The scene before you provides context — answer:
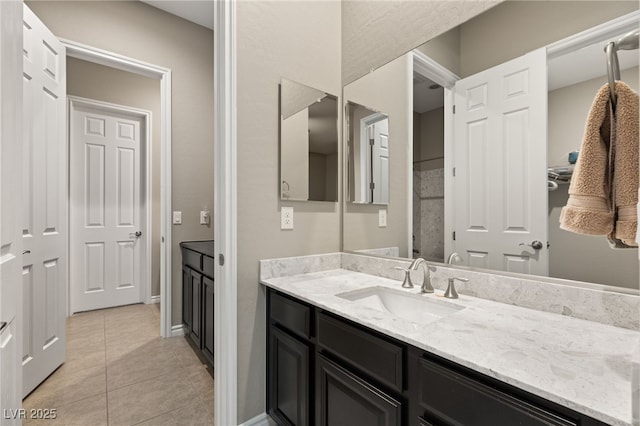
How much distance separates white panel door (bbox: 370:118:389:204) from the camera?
5.51ft

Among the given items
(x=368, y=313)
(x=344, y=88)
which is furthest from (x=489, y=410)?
(x=344, y=88)

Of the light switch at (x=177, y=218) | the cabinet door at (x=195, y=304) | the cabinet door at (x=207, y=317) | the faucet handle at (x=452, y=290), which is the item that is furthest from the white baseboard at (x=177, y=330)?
the faucet handle at (x=452, y=290)

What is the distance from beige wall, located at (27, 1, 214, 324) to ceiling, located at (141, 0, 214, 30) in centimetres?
6

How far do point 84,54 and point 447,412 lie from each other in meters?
3.31

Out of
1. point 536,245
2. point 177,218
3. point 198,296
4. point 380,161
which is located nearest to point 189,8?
point 177,218

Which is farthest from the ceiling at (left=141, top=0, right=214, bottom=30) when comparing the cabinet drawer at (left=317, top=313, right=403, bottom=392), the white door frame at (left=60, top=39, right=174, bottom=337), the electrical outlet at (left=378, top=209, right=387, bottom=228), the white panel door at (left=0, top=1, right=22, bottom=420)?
the cabinet drawer at (left=317, top=313, right=403, bottom=392)

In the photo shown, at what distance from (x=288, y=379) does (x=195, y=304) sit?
1270 mm

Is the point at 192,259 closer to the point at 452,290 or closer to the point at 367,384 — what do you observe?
the point at 367,384

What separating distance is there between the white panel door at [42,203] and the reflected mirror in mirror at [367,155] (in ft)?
6.50

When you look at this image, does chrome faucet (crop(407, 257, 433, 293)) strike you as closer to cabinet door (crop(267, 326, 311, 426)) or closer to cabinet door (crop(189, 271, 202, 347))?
cabinet door (crop(267, 326, 311, 426))

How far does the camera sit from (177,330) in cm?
270

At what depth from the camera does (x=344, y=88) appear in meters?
1.87

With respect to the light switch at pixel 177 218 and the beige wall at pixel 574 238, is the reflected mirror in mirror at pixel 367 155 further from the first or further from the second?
the light switch at pixel 177 218

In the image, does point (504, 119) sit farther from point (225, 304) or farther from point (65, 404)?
point (65, 404)
